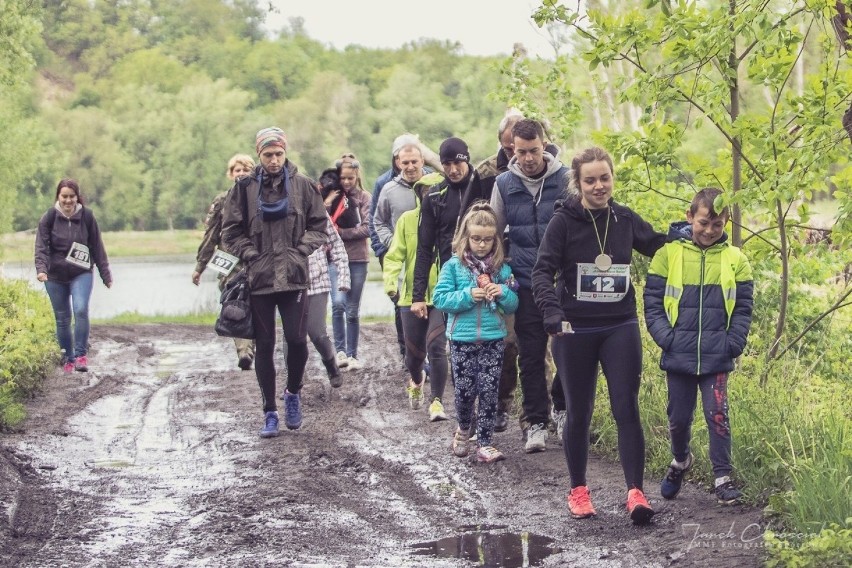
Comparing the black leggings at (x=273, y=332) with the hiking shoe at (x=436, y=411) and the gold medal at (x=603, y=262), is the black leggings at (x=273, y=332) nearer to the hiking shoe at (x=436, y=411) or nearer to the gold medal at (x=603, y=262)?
the hiking shoe at (x=436, y=411)

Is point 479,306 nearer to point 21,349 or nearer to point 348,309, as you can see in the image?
point 348,309

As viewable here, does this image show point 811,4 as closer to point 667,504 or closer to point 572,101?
point 667,504

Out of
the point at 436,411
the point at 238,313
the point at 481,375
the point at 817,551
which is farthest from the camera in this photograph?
the point at 436,411

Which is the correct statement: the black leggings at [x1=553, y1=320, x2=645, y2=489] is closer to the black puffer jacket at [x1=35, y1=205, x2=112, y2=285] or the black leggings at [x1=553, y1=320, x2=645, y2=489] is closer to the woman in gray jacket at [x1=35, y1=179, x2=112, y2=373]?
the black puffer jacket at [x1=35, y1=205, x2=112, y2=285]

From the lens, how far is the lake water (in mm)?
27250

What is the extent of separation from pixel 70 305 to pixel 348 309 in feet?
10.2

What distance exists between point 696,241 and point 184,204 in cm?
7909

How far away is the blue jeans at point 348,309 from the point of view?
13469mm

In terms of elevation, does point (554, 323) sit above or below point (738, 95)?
below

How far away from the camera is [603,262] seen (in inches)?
277

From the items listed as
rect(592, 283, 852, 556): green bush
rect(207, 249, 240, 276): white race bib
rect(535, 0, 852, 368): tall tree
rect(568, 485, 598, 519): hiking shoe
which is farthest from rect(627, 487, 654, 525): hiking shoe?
rect(207, 249, 240, 276): white race bib

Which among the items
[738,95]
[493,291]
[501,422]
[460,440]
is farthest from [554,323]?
[501,422]

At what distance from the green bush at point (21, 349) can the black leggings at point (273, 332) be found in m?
2.20

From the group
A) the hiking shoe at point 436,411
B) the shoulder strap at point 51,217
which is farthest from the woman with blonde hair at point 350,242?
the hiking shoe at point 436,411
